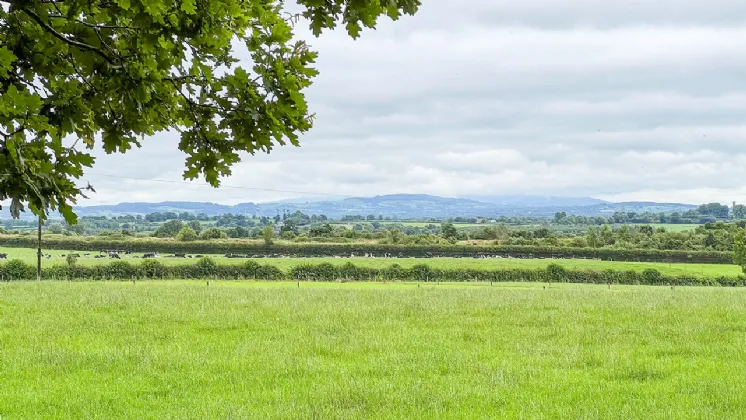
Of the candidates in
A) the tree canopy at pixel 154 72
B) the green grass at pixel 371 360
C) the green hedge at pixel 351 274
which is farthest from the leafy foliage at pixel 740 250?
the tree canopy at pixel 154 72

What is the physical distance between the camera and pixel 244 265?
81.6 m

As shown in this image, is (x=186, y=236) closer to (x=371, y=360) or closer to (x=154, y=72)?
(x=371, y=360)

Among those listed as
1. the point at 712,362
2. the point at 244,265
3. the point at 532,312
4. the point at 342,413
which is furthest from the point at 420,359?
the point at 244,265

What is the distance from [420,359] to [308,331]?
18.0ft

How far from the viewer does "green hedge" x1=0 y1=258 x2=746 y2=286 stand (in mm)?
73438

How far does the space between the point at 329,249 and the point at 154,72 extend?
123 m

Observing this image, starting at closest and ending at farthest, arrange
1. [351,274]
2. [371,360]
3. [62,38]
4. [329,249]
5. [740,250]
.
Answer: [62,38]
[371,360]
[740,250]
[351,274]
[329,249]

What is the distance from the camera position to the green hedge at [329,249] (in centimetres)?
11912

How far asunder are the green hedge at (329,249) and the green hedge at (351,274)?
102 ft

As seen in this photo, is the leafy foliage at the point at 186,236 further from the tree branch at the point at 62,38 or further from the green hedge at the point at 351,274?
the tree branch at the point at 62,38

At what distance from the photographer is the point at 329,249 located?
418 ft

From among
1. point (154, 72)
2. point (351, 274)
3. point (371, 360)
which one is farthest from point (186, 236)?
point (154, 72)

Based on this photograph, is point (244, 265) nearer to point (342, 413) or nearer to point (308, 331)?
point (308, 331)

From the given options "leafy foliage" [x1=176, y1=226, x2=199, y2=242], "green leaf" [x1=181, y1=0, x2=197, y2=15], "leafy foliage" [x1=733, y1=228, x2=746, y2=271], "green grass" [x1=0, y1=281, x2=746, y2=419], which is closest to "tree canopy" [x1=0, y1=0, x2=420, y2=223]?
"green leaf" [x1=181, y1=0, x2=197, y2=15]
